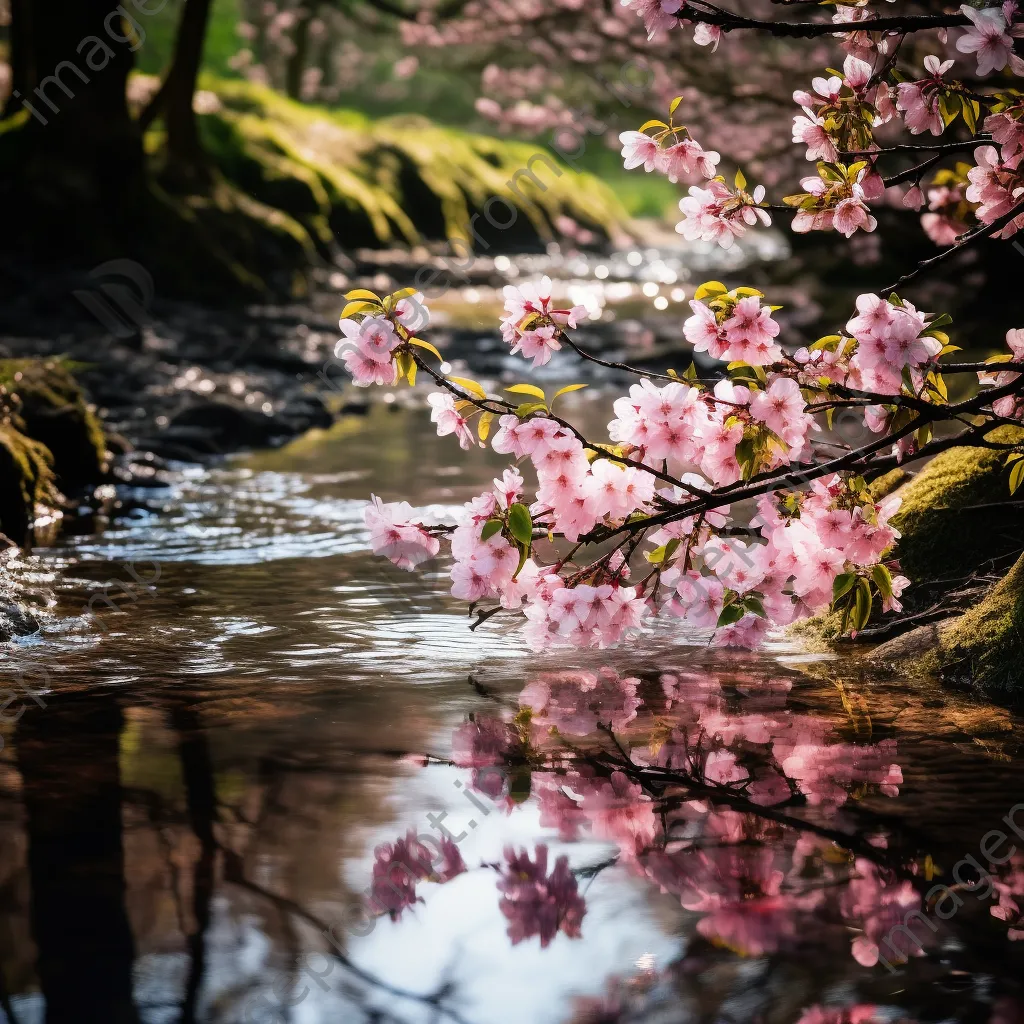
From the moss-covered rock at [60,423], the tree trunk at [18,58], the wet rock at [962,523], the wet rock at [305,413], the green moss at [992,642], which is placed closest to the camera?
the green moss at [992,642]

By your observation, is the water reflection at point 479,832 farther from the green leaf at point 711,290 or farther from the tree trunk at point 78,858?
the green leaf at point 711,290

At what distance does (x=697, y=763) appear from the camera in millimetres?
4258

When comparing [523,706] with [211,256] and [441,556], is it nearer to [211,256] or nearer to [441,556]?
[441,556]

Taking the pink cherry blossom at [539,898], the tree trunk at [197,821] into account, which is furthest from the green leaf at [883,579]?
the tree trunk at [197,821]

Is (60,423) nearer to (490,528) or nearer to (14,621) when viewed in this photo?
(14,621)

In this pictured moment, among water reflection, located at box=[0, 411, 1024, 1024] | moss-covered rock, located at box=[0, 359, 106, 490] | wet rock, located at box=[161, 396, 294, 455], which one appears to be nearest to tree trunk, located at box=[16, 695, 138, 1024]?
water reflection, located at box=[0, 411, 1024, 1024]

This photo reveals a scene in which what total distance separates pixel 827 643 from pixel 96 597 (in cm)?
281

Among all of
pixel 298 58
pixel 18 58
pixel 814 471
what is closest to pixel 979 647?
pixel 814 471

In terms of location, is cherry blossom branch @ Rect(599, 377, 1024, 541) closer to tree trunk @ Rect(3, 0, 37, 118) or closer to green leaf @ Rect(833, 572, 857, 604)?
green leaf @ Rect(833, 572, 857, 604)

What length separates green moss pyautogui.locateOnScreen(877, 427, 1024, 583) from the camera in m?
5.96

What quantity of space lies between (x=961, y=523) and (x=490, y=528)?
8.34 feet

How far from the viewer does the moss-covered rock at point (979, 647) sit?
16.5 ft

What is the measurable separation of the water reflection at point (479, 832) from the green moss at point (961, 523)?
89 centimetres

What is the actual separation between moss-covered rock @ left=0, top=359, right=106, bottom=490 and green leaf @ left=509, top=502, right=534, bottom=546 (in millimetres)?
5083
